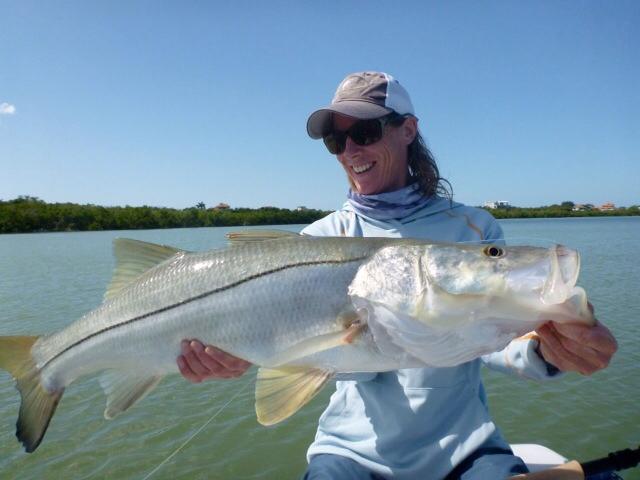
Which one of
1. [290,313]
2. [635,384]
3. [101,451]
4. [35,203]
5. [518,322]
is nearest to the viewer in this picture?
[518,322]

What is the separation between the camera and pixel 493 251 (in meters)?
2.29

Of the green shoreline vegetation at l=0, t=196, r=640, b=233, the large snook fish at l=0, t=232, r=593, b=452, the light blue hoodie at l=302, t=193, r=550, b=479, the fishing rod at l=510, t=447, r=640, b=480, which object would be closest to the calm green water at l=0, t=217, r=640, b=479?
the fishing rod at l=510, t=447, r=640, b=480

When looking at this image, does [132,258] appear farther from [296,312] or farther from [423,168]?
[423,168]

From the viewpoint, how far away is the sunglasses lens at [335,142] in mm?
3730

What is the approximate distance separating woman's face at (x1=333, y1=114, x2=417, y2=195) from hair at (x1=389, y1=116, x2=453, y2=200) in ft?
0.38

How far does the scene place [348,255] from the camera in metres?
2.63

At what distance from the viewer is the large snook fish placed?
2.18m

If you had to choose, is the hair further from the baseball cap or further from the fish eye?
the fish eye

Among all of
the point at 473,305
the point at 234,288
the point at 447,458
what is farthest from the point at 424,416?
the point at 234,288

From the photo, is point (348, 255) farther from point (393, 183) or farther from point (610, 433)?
point (610, 433)

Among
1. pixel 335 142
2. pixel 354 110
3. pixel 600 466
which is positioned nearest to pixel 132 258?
pixel 335 142

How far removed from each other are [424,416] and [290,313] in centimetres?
116

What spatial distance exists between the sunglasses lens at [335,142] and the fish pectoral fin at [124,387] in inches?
84.3

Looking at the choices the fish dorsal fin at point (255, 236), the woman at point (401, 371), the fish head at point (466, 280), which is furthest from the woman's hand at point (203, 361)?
the fish head at point (466, 280)
